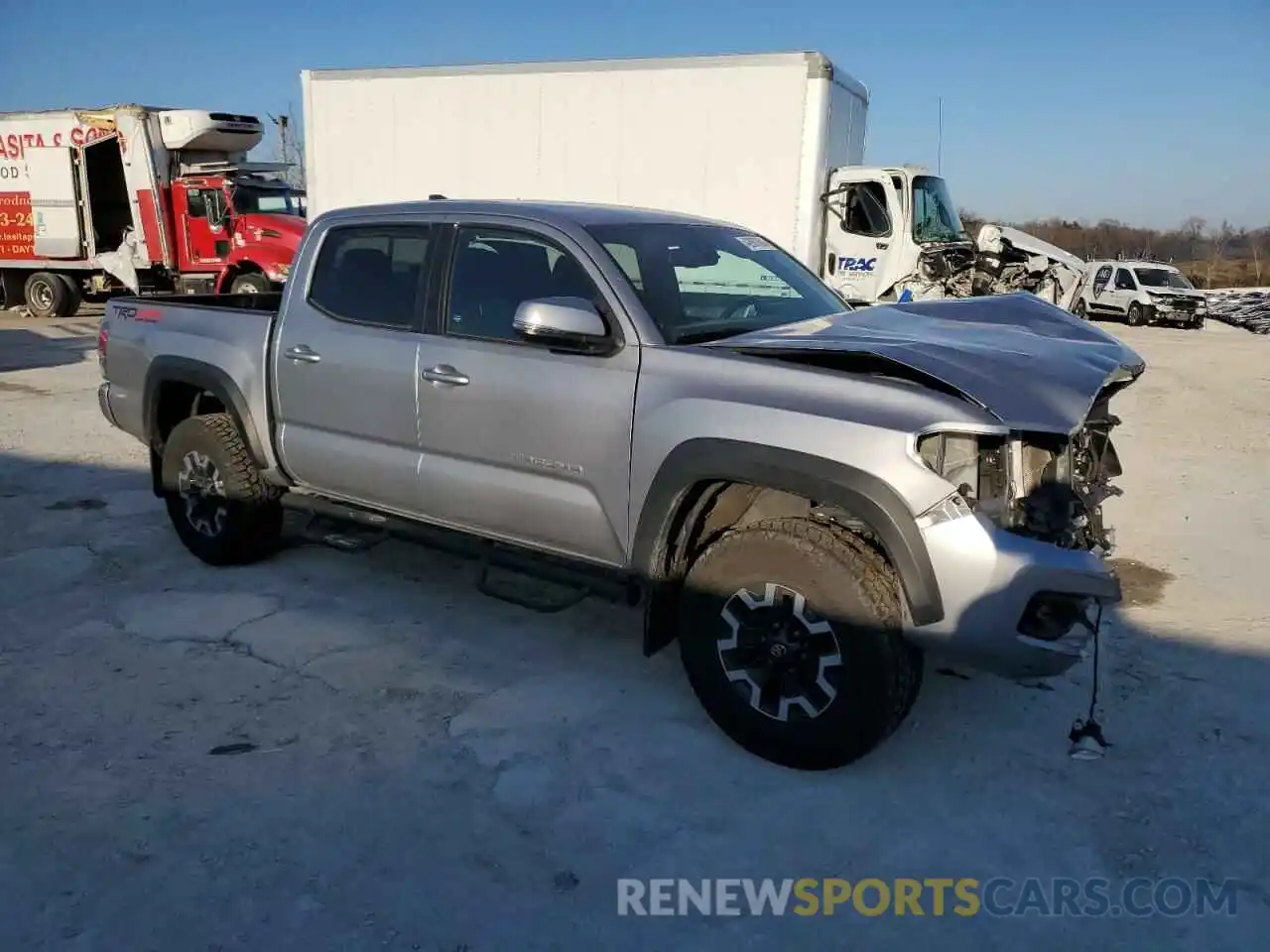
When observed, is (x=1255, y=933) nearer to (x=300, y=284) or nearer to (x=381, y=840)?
(x=381, y=840)

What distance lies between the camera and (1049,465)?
321 centimetres

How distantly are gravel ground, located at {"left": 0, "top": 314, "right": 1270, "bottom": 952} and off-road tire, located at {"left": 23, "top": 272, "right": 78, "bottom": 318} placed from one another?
16.1 m

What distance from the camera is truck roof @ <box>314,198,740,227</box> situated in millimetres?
4023

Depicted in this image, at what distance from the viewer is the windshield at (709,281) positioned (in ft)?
12.4

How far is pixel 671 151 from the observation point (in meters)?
11.6

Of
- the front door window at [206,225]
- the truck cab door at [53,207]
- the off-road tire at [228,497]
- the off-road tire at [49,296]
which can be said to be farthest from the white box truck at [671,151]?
the off-road tire at [49,296]

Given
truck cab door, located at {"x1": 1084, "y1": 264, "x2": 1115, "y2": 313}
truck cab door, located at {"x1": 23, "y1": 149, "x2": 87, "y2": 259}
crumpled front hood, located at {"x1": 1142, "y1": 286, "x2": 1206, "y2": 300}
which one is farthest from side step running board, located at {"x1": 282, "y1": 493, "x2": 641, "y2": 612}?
truck cab door, located at {"x1": 1084, "y1": 264, "x2": 1115, "y2": 313}

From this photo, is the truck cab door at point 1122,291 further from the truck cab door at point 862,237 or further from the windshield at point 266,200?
the windshield at point 266,200

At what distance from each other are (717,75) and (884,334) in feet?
28.4

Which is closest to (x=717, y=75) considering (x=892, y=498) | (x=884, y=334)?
(x=884, y=334)

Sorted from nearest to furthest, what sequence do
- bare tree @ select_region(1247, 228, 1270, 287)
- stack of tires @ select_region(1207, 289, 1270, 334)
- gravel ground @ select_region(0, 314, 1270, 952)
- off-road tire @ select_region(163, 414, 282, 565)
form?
gravel ground @ select_region(0, 314, 1270, 952) → off-road tire @ select_region(163, 414, 282, 565) → stack of tires @ select_region(1207, 289, 1270, 334) → bare tree @ select_region(1247, 228, 1270, 287)

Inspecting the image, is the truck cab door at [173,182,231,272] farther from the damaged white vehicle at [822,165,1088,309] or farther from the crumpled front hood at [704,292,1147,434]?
the crumpled front hood at [704,292,1147,434]

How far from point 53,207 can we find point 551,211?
18.2m

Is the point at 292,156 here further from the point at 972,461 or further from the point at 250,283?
the point at 972,461
